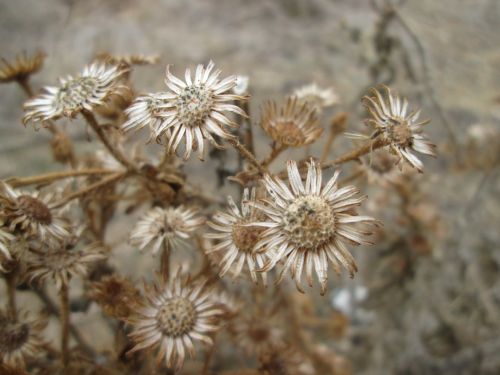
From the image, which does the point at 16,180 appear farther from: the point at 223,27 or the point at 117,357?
the point at 223,27

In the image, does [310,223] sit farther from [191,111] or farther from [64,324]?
[64,324]

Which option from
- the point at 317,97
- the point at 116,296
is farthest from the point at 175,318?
the point at 317,97

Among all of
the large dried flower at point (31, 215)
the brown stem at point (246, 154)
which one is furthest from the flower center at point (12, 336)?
the brown stem at point (246, 154)

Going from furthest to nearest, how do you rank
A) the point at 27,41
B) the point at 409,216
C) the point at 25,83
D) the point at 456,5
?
the point at 456,5
the point at 27,41
the point at 409,216
the point at 25,83

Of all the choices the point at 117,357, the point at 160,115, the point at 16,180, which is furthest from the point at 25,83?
the point at 117,357

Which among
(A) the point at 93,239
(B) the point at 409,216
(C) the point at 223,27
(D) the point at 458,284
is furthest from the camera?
(C) the point at 223,27

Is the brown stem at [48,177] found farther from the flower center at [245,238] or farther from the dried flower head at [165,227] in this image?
the flower center at [245,238]

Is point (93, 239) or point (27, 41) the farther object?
point (27, 41)
